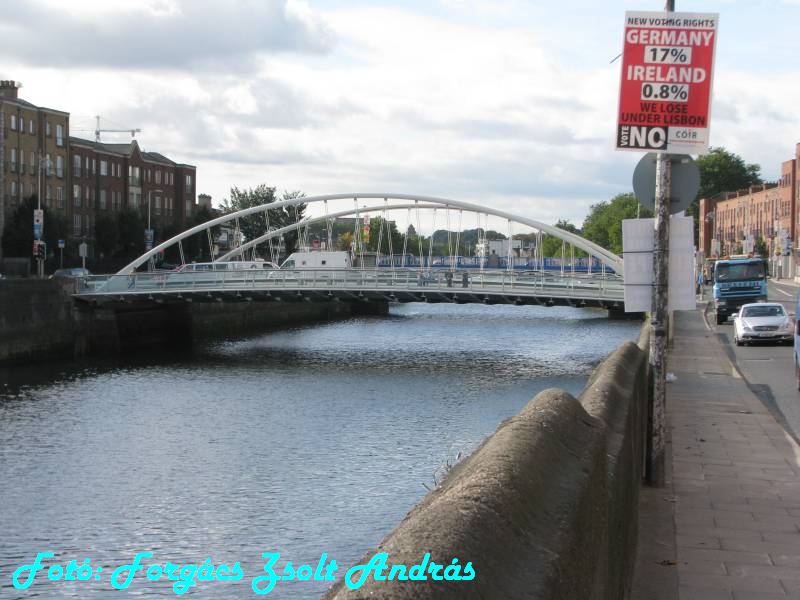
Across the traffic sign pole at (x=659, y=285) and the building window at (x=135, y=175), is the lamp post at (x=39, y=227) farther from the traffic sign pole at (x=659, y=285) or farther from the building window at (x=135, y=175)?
the traffic sign pole at (x=659, y=285)

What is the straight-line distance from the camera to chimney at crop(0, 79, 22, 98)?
76.7 metres

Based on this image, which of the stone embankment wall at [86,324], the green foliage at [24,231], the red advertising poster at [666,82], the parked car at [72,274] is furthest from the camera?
the green foliage at [24,231]

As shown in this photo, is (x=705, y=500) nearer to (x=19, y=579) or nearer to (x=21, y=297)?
(x=19, y=579)

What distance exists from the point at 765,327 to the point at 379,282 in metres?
16.4

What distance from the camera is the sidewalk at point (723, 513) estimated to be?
24.0ft

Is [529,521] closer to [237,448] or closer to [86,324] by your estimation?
[237,448]

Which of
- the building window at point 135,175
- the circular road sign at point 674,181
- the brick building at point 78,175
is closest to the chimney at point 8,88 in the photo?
the brick building at point 78,175

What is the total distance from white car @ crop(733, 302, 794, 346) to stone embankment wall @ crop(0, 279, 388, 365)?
83.9 ft

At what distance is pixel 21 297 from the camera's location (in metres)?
42.3

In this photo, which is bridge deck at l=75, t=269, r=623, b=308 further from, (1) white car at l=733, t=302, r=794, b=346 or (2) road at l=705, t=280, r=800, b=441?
(1) white car at l=733, t=302, r=794, b=346

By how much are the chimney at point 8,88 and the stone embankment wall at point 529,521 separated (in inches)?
3078

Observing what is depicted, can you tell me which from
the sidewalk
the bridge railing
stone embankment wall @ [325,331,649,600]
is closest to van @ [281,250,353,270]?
the bridge railing

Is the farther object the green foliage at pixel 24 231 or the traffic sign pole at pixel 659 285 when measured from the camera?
the green foliage at pixel 24 231

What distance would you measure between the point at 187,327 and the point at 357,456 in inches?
1348
